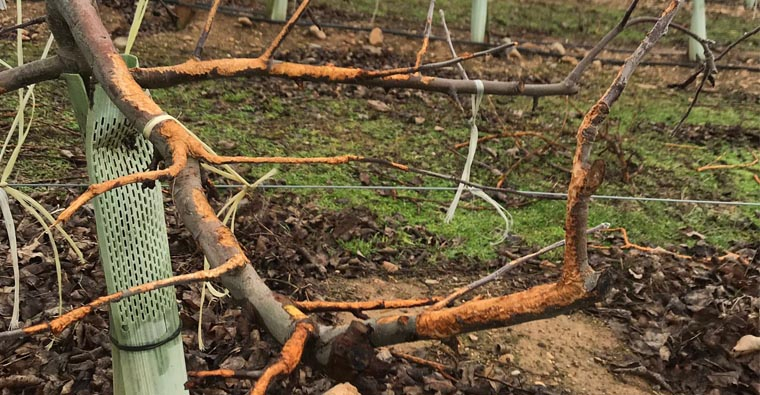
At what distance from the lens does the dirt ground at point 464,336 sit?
5.76 feet

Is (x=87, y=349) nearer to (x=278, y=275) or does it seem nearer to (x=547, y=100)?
(x=278, y=275)

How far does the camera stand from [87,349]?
5.82ft

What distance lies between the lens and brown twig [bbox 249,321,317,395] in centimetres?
49

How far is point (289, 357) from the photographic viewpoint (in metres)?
0.53

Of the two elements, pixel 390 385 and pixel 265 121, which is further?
pixel 265 121

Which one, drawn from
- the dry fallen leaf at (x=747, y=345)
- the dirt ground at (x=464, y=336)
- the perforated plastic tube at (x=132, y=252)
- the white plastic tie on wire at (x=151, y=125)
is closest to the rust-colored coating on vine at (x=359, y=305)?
the white plastic tie on wire at (x=151, y=125)

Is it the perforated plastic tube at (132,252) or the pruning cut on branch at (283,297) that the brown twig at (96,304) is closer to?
the pruning cut on branch at (283,297)

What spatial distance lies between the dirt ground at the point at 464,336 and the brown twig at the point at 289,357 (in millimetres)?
1017

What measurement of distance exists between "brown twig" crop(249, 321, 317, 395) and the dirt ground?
1.02 meters

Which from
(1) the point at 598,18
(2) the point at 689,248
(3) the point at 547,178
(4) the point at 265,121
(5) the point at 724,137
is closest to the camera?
(2) the point at 689,248

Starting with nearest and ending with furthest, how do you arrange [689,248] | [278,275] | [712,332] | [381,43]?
[712,332] → [278,275] → [689,248] → [381,43]

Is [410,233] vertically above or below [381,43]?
below

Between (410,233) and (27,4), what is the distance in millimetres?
3981

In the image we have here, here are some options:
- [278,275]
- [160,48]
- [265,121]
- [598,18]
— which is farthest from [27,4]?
[598,18]
